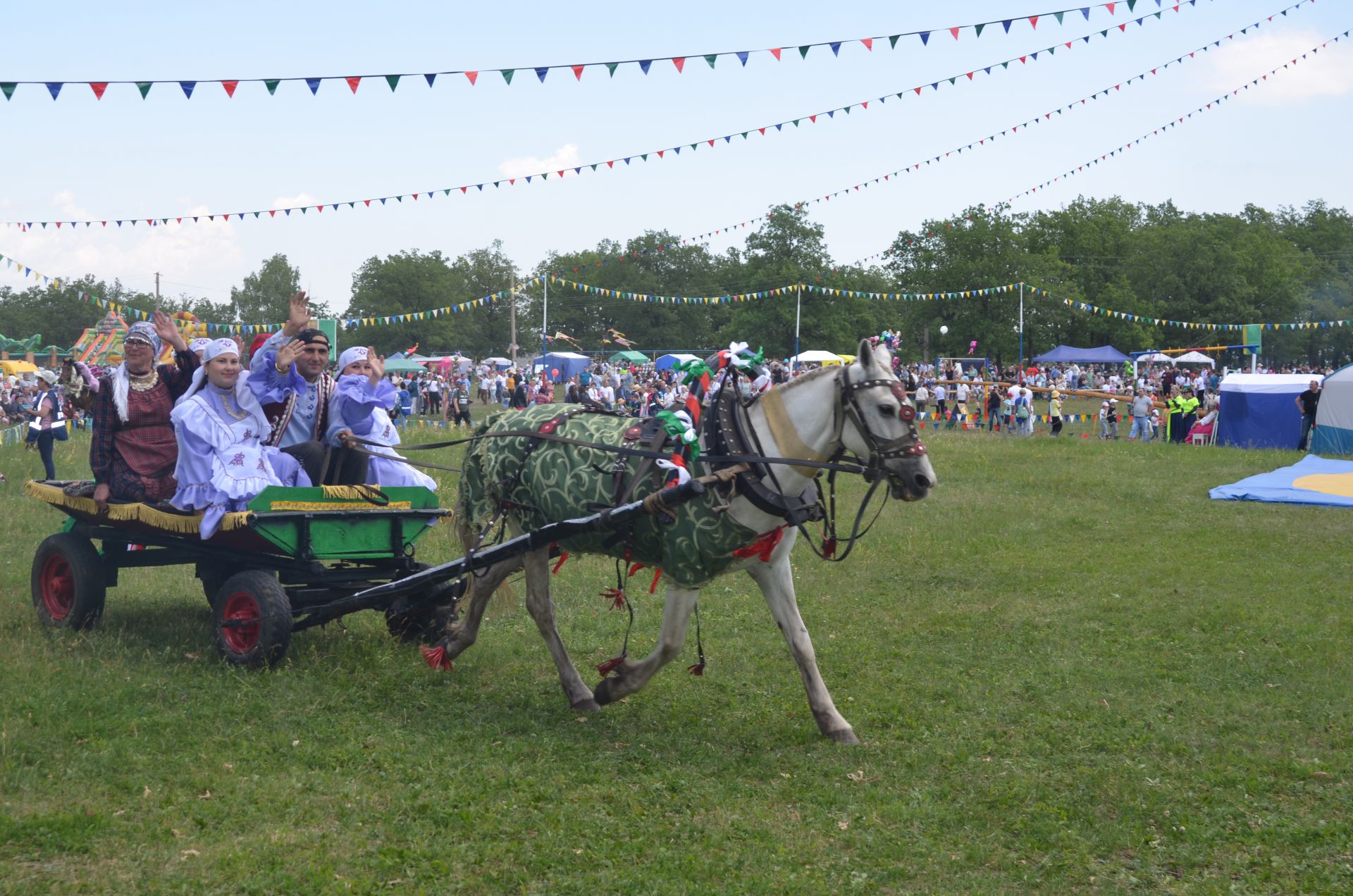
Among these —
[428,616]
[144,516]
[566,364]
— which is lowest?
[428,616]

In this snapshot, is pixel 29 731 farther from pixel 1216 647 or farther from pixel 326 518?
pixel 1216 647

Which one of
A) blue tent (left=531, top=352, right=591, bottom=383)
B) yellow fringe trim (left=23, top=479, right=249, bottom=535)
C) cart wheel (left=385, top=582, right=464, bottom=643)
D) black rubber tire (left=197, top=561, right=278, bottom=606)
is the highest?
blue tent (left=531, top=352, right=591, bottom=383)

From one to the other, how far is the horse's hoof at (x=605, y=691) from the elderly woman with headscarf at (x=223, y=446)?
8.03ft

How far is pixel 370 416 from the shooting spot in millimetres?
7879

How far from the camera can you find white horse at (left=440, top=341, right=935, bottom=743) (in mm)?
5883

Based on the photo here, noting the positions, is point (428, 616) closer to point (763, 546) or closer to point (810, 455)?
point (763, 546)

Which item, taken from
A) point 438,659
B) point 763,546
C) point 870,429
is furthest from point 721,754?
point 438,659

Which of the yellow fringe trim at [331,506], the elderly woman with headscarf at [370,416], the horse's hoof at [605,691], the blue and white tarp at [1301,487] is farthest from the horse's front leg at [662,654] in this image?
the blue and white tarp at [1301,487]

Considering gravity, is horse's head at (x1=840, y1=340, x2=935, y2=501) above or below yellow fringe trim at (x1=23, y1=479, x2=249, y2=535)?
above

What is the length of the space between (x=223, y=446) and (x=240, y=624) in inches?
45.3

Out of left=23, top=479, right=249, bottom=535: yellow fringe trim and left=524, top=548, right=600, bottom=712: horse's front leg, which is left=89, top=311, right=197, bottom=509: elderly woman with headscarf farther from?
left=524, top=548, right=600, bottom=712: horse's front leg

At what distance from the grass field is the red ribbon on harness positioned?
41.3 inches

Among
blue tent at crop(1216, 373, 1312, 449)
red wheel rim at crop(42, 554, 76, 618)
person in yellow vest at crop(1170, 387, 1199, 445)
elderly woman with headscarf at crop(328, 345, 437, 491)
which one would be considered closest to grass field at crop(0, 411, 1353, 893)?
red wheel rim at crop(42, 554, 76, 618)

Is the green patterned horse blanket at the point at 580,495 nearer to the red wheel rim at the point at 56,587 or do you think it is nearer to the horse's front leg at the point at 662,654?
the horse's front leg at the point at 662,654
